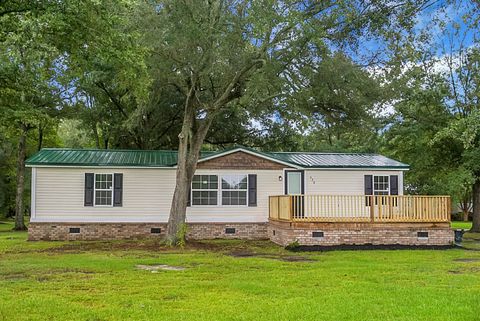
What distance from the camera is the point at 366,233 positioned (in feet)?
52.5

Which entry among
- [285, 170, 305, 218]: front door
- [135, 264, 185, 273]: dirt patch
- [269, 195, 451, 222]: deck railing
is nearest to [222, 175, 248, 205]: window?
[285, 170, 305, 218]: front door

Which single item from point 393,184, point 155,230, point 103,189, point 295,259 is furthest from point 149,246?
point 393,184

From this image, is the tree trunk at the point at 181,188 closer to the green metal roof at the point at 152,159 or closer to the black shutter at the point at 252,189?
the green metal roof at the point at 152,159

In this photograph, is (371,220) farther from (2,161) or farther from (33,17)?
(2,161)

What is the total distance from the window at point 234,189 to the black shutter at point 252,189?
154mm

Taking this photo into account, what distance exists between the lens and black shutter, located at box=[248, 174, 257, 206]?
19328 millimetres

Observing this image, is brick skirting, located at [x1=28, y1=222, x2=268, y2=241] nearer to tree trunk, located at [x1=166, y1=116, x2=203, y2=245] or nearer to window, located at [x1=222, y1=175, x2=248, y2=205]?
window, located at [x1=222, y1=175, x2=248, y2=205]

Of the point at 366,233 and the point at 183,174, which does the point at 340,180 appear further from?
the point at 183,174

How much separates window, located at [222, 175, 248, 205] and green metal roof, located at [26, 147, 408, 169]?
1.04m

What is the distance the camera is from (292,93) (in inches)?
619

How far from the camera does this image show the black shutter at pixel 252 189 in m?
19.3

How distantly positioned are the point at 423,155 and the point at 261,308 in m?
18.1

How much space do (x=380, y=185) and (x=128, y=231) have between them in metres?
9.82

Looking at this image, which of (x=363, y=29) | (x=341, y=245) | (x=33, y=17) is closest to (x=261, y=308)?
(x=363, y=29)
